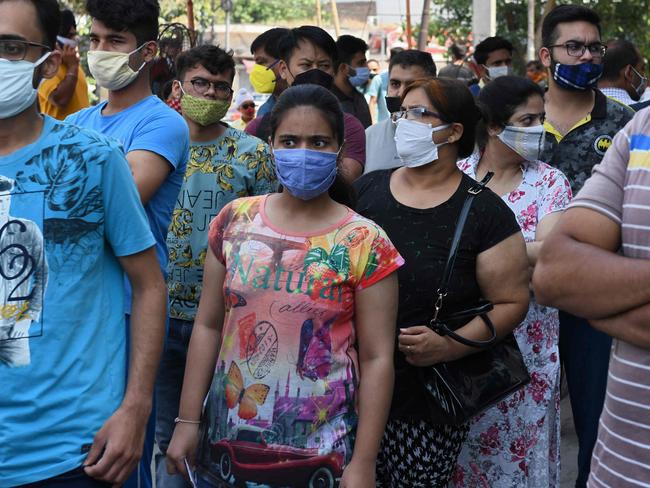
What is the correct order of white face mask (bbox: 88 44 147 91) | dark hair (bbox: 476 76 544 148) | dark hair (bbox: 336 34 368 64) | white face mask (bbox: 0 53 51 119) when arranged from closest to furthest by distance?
white face mask (bbox: 0 53 51 119) → white face mask (bbox: 88 44 147 91) → dark hair (bbox: 476 76 544 148) → dark hair (bbox: 336 34 368 64)

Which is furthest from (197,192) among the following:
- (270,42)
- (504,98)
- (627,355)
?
(270,42)

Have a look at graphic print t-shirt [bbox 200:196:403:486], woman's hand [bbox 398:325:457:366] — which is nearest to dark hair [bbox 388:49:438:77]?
woman's hand [bbox 398:325:457:366]

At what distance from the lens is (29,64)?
2.91m

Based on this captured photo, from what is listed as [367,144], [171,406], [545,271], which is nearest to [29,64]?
[545,271]

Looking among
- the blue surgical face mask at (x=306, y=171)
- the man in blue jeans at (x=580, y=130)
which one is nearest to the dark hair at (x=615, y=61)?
the man in blue jeans at (x=580, y=130)

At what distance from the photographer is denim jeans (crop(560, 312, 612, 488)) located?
505 cm

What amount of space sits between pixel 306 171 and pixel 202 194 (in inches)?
63.4

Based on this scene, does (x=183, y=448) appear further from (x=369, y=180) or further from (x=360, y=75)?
(x=360, y=75)

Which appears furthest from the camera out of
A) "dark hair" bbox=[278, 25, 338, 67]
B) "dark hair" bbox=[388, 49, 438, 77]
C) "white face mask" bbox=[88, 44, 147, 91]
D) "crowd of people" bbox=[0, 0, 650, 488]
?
"dark hair" bbox=[388, 49, 438, 77]

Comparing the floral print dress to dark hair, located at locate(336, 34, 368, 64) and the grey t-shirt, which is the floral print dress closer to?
the grey t-shirt

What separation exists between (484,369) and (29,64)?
2.15 meters

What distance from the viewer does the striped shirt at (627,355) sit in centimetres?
242

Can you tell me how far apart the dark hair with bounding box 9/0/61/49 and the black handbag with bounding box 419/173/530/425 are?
1755 millimetres

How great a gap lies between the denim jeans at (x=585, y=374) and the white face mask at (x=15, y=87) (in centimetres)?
310
